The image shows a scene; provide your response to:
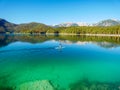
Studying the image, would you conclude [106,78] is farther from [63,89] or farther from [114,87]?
[63,89]

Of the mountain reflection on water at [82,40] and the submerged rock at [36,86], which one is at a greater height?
the submerged rock at [36,86]

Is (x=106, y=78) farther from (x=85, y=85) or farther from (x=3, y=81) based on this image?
(x=3, y=81)

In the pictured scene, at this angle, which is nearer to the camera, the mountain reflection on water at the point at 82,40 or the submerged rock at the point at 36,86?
the submerged rock at the point at 36,86

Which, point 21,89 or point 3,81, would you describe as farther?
point 3,81

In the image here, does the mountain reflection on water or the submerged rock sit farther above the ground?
the submerged rock

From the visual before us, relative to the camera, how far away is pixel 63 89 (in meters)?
18.1

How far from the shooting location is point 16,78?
22438 mm

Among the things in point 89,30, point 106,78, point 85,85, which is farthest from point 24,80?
point 89,30

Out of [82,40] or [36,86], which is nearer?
[36,86]

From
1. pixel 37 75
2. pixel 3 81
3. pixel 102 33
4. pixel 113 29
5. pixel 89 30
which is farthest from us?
pixel 89 30

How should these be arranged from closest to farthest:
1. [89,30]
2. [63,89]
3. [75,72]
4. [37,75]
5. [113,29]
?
1. [63,89]
2. [37,75]
3. [75,72]
4. [113,29]
5. [89,30]

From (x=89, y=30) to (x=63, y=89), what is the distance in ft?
479

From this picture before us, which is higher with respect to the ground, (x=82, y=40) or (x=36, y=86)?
(x=36, y=86)

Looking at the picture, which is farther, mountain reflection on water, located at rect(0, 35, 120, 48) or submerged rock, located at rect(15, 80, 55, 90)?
mountain reflection on water, located at rect(0, 35, 120, 48)
